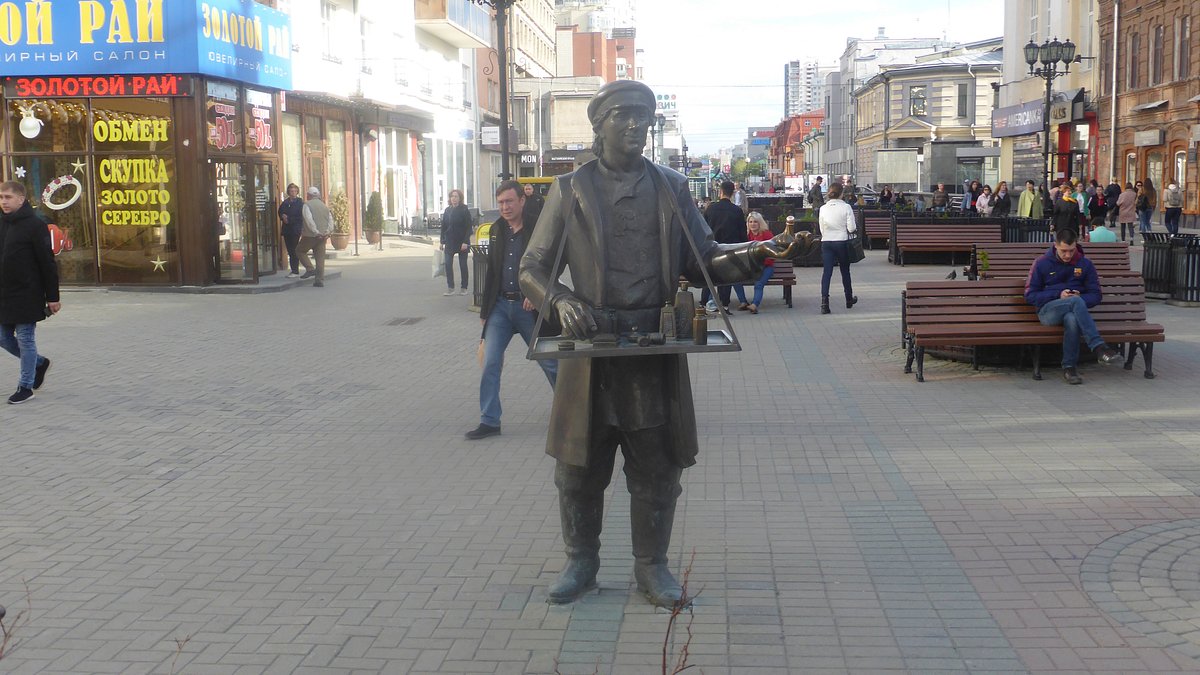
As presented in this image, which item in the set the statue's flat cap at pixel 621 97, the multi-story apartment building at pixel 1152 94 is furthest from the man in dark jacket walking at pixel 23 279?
the multi-story apartment building at pixel 1152 94

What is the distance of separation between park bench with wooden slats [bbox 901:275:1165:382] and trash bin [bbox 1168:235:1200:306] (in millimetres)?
5373

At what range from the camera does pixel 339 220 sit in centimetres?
3091

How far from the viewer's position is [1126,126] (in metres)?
41.2

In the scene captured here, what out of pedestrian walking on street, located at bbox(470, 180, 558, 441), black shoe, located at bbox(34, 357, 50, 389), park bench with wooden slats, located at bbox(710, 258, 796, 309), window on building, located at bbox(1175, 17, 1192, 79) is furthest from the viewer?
window on building, located at bbox(1175, 17, 1192, 79)

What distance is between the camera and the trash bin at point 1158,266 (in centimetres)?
1611

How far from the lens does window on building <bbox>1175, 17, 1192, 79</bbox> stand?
121ft

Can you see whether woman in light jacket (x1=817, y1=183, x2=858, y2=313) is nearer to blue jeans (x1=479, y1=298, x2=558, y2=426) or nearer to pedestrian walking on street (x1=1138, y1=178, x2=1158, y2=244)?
blue jeans (x1=479, y1=298, x2=558, y2=426)

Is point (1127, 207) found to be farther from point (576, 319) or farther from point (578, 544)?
point (576, 319)

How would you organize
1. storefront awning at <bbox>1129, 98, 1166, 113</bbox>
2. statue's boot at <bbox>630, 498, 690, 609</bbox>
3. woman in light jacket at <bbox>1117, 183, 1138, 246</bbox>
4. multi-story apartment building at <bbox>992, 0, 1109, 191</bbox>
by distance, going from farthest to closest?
1. multi-story apartment building at <bbox>992, 0, 1109, 191</bbox>
2. storefront awning at <bbox>1129, 98, 1166, 113</bbox>
3. woman in light jacket at <bbox>1117, 183, 1138, 246</bbox>
4. statue's boot at <bbox>630, 498, 690, 609</bbox>

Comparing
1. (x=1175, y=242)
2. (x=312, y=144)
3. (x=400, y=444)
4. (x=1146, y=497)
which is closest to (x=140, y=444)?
(x=400, y=444)

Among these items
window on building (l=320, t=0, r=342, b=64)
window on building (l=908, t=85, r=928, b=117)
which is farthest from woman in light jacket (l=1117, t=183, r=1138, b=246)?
window on building (l=908, t=85, r=928, b=117)

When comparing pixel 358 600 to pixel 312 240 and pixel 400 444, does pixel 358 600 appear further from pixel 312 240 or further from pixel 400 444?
pixel 312 240

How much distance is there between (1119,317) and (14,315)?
29.3 ft

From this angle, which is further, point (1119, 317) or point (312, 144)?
point (312, 144)
